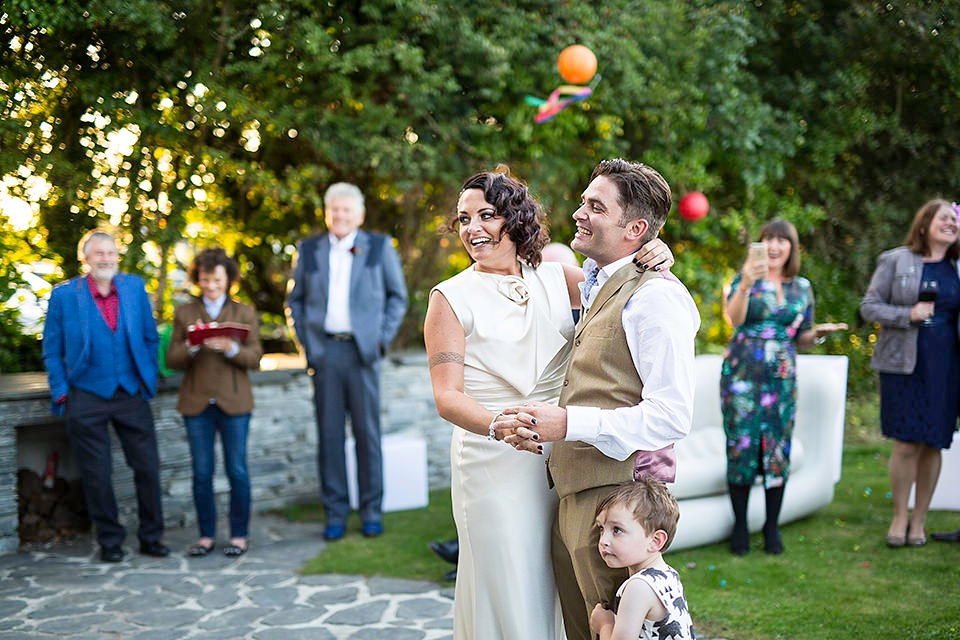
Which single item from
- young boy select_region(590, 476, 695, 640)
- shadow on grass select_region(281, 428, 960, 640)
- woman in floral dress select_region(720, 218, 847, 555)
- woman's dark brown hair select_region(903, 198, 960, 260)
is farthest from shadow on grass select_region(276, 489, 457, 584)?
woman's dark brown hair select_region(903, 198, 960, 260)

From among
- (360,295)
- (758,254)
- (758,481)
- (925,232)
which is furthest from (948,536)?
(360,295)

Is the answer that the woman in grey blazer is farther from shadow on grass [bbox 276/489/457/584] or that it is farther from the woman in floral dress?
shadow on grass [bbox 276/489/457/584]

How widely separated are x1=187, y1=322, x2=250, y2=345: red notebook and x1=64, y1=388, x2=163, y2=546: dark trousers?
1.59 ft

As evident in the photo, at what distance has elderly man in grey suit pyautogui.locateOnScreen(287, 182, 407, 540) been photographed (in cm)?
525

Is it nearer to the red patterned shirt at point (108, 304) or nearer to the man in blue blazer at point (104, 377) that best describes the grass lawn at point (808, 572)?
the man in blue blazer at point (104, 377)

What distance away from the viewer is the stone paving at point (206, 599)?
3717 mm

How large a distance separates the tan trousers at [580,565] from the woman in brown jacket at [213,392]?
3030 mm

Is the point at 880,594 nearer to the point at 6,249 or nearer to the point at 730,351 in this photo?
the point at 730,351

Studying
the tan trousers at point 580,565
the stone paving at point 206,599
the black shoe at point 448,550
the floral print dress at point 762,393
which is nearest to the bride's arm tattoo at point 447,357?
the tan trousers at point 580,565

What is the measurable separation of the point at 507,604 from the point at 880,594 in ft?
8.14

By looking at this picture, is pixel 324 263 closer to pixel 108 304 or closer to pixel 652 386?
pixel 108 304

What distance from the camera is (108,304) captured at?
4.78 metres

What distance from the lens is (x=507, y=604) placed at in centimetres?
227

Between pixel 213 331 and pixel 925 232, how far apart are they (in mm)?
3857
